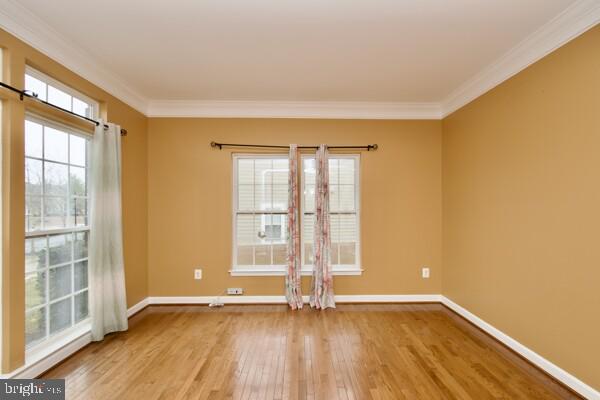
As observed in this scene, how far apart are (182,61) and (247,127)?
126 centimetres

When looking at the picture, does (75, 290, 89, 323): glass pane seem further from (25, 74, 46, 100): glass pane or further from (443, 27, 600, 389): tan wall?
(443, 27, 600, 389): tan wall

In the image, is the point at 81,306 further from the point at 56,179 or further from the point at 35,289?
the point at 56,179

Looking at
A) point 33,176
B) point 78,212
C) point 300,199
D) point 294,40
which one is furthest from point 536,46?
point 78,212

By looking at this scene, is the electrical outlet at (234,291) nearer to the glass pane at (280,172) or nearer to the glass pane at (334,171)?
the glass pane at (280,172)

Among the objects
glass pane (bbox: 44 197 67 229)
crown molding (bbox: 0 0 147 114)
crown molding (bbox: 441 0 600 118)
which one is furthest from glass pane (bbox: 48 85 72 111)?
crown molding (bbox: 441 0 600 118)

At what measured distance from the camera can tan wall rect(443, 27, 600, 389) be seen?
77.5 inches

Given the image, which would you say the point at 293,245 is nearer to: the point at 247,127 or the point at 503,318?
the point at 247,127

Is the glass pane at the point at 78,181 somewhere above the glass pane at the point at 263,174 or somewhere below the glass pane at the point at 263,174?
below

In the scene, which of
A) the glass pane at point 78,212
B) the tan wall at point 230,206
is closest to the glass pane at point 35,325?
the glass pane at point 78,212

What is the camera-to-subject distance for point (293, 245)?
3.77m

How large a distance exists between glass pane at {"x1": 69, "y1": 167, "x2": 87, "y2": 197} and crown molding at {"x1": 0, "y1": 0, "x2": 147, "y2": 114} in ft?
2.94

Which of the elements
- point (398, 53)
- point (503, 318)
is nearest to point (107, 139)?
point (398, 53)

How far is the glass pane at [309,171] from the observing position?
3924mm

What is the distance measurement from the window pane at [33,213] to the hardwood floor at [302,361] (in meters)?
1.19
